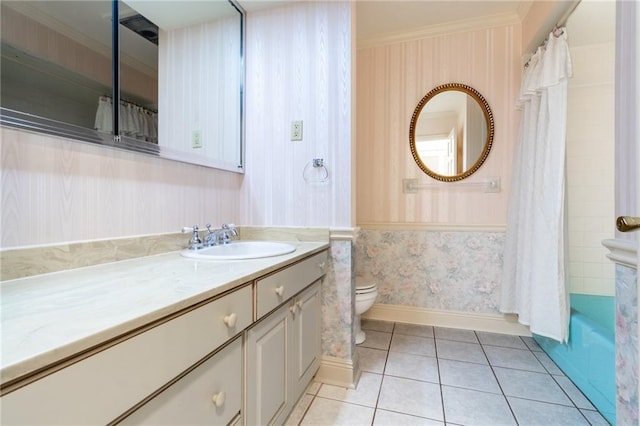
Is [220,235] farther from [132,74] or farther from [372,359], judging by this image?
[372,359]

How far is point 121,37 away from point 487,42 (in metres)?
2.49

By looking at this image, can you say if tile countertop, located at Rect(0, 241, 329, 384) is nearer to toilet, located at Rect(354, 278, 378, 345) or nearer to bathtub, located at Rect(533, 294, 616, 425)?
toilet, located at Rect(354, 278, 378, 345)

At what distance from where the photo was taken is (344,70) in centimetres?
161

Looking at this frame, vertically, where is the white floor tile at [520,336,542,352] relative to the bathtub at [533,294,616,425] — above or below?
below

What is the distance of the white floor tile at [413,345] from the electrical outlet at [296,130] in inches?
61.8

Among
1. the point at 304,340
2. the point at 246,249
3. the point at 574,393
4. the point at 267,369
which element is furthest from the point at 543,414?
the point at 246,249

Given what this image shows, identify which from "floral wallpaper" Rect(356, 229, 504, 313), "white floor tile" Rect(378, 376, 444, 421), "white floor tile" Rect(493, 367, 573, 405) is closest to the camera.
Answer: "white floor tile" Rect(378, 376, 444, 421)

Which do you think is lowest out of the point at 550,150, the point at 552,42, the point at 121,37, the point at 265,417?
the point at 265,417

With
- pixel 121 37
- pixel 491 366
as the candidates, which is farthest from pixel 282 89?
pixel 491 366

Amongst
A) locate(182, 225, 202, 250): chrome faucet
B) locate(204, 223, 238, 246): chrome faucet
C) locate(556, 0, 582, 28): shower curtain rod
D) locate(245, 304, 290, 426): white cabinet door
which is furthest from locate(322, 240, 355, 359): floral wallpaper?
locate(556, 0, 582, 28): shower curtain rod

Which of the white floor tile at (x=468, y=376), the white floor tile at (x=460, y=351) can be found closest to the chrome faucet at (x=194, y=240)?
the white floor tile at (x=468, y=376)

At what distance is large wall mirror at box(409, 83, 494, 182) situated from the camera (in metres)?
2.28

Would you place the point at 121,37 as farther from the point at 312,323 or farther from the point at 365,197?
the point at 365,197

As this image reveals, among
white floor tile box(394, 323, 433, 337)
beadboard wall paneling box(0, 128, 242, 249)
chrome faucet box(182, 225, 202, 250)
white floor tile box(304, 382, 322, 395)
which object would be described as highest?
beadboard wall paneling box(0, 128, 242, 249)
